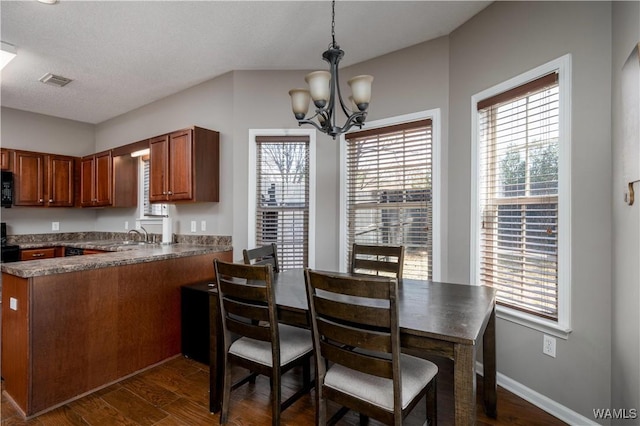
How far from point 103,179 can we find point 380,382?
4774mm

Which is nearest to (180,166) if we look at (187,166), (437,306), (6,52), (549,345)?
(187,166)

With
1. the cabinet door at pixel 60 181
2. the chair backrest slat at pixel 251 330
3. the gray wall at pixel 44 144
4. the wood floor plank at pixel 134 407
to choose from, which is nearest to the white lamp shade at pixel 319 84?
the chair backrest slat at pixel 251 330

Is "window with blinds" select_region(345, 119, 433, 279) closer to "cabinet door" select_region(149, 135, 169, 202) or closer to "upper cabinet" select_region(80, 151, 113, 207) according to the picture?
"cabinet door" select_region(149, 135, 169, 202)

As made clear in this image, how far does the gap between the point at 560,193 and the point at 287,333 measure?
1.94 m

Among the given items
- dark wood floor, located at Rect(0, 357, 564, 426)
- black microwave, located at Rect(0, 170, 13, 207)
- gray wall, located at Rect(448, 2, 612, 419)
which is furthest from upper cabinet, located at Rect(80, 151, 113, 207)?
gray wall, located at Rect(448, 2, 612, 419)

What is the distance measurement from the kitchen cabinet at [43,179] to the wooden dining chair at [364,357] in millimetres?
5011

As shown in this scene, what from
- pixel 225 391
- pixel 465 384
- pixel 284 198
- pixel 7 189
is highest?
pixel 7 189

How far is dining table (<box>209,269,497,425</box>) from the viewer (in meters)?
1.27

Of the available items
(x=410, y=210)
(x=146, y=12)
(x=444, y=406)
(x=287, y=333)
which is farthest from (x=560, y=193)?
(x=146, y=12)

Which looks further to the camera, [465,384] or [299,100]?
[299,100]

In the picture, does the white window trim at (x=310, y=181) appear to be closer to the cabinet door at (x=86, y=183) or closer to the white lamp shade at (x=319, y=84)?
the white lamp shade at (x=319, y=84)

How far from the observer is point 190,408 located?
208cm

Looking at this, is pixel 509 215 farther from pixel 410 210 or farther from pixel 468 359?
pixel 468 359

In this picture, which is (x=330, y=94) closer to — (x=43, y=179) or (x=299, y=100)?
(x=299, y=100)
